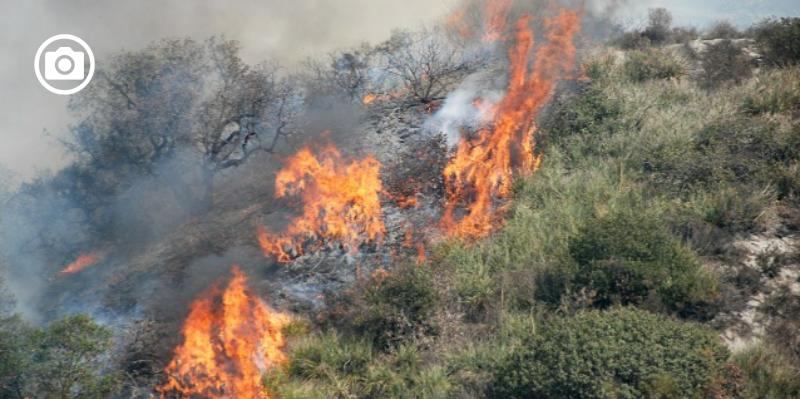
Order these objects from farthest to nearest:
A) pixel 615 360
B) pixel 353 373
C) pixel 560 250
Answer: pixel 560 250
pixel 353 373
pixel 615 360

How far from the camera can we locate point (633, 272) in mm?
10320

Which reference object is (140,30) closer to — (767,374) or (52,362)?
(52,362)

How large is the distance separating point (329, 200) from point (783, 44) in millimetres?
16000

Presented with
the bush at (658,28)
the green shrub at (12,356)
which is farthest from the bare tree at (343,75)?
the green shrub at (12,356)

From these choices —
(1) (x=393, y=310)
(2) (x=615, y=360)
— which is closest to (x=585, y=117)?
(1) (x=393, y=310)

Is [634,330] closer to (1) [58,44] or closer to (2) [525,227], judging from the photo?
(2) [525,227]

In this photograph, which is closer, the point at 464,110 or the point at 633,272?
the point at 633,272

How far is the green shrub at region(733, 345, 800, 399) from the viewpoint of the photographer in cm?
835

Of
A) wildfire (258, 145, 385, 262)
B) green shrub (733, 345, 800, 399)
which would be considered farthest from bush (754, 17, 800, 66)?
wildfire (258, 145, 385, 262)

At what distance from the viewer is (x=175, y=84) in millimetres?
17203

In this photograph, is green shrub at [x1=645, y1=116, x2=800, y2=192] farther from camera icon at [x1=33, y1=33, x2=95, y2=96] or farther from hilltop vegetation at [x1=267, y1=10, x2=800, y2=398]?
camera icon at [x1=33, y1=33, x2=95, y2=96]

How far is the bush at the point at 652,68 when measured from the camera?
20.2m

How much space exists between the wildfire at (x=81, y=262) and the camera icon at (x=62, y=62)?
262 inches

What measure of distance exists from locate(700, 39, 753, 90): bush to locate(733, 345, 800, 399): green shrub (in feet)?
40.6
